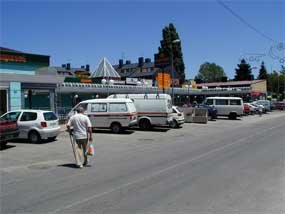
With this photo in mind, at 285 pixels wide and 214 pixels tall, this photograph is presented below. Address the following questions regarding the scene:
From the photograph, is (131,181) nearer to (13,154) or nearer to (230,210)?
(230,210)

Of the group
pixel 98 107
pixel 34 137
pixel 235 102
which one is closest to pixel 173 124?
pixel 98 107

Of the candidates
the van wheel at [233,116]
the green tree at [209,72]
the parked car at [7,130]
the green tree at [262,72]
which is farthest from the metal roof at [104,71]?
the green tree at [209,72]

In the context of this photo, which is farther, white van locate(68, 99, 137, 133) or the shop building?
the shop building

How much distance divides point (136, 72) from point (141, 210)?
10752 cm

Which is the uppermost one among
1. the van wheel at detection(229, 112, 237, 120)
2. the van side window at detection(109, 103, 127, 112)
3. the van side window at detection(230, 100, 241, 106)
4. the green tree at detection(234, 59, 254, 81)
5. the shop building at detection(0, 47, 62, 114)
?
the green tree at detection(234, 59, 254, 81)

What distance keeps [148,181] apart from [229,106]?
30.9 m

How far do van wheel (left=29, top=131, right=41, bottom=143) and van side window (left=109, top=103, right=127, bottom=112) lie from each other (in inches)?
250

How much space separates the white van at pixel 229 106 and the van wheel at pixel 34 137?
974 inches

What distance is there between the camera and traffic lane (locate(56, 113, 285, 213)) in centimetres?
669

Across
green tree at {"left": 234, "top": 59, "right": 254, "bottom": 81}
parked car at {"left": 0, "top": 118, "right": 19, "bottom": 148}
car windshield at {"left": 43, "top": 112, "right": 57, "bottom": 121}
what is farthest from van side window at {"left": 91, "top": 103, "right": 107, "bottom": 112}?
green tree at {"left": 234, "top": 59, "right": 254, "bottom": 81}

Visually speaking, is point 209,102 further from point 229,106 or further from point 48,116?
point 48,116

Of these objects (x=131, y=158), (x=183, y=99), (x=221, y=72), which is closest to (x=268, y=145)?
(x=131, y=158)

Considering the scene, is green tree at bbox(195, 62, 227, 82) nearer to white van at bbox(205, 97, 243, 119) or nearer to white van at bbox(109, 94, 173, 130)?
white van at bbox(205, 97, 243, 119)

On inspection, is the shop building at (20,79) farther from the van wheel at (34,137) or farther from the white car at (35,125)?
the van wheel at (34,137)
